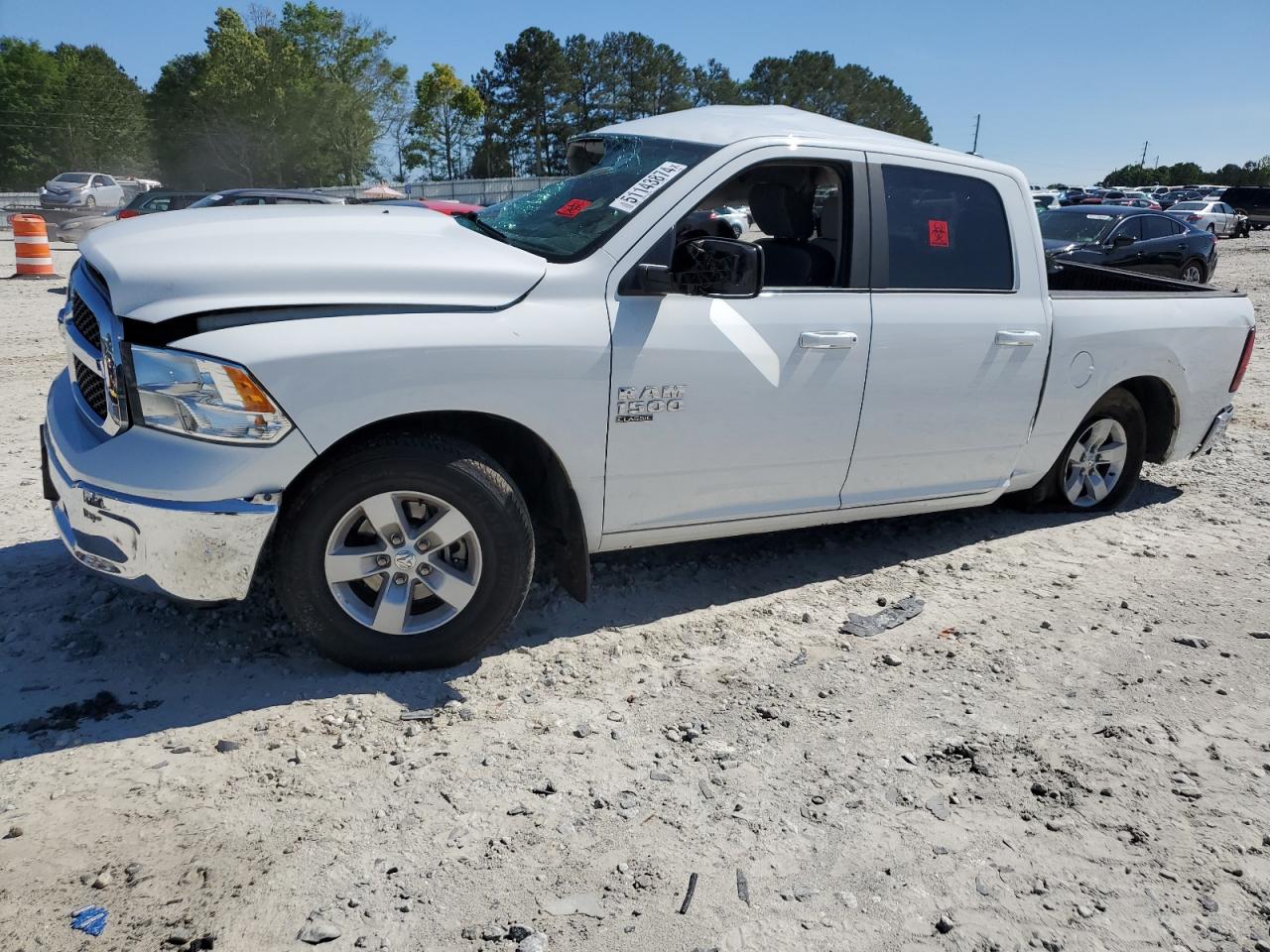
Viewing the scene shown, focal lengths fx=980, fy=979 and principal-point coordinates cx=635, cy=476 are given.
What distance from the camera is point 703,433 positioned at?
12.1 ft

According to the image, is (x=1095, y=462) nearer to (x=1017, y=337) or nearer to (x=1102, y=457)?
(x=1102, y=457)

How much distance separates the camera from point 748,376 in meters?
3.72

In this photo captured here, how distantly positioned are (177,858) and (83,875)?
213mm

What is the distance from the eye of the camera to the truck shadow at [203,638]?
10.4 feet

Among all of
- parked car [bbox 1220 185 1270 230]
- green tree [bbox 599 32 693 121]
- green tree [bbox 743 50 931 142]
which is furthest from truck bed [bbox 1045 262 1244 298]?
green tree [bbox 743 50 931 142]

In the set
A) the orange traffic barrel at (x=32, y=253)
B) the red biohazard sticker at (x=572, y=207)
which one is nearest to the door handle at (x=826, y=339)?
the red biohazard sticker at (x=572, y=207)

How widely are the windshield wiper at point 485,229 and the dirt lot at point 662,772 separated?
4.86 feet

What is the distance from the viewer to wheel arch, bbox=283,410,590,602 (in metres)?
3.33

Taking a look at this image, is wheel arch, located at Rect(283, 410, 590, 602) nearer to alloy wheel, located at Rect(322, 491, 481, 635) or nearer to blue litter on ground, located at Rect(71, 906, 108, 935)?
alloy wheel, located at Rect(322, 491, 481, 635)

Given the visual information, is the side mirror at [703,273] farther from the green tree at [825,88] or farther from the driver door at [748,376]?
the green tree at [825,88]

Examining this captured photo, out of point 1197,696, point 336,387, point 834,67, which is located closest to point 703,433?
point 336,387

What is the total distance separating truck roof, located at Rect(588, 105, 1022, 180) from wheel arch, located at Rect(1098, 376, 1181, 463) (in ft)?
5.18

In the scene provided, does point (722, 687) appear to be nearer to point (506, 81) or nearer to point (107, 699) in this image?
point (107, 699)

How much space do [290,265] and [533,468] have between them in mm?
1103
